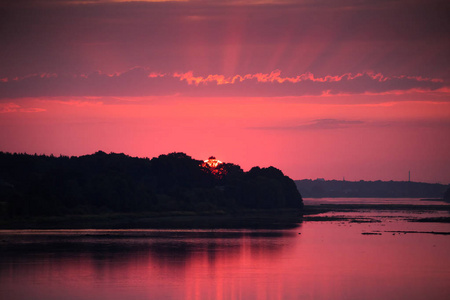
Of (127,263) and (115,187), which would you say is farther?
(115,187)

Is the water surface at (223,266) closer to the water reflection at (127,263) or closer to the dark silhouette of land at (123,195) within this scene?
the water reflection at (127,263)

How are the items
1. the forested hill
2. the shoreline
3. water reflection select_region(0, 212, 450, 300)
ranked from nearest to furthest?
water reflection select_region(0, 212, 450, 300), the shoreline, the forested hill

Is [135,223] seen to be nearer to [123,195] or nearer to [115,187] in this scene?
[115,187]

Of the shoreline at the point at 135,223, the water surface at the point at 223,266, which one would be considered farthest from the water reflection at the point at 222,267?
the shoreline at the point at 135,223

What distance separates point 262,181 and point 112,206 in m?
66.8

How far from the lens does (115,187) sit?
5610 inches

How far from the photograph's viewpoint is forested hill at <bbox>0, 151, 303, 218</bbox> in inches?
4870

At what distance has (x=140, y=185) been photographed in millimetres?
154250

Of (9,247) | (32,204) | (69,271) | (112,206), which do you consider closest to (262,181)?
(112,206)

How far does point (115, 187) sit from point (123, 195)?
8.39 ft

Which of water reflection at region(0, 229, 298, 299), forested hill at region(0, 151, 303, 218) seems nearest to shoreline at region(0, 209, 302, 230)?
forested hill at region(0, 151, 303, 218)

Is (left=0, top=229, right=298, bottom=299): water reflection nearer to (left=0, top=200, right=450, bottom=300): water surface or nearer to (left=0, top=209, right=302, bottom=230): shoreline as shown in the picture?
(left=0, top=200, right=450, bottom=300): water surface

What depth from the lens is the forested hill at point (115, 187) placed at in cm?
12369

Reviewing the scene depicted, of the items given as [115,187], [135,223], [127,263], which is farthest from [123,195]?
[127,263]
